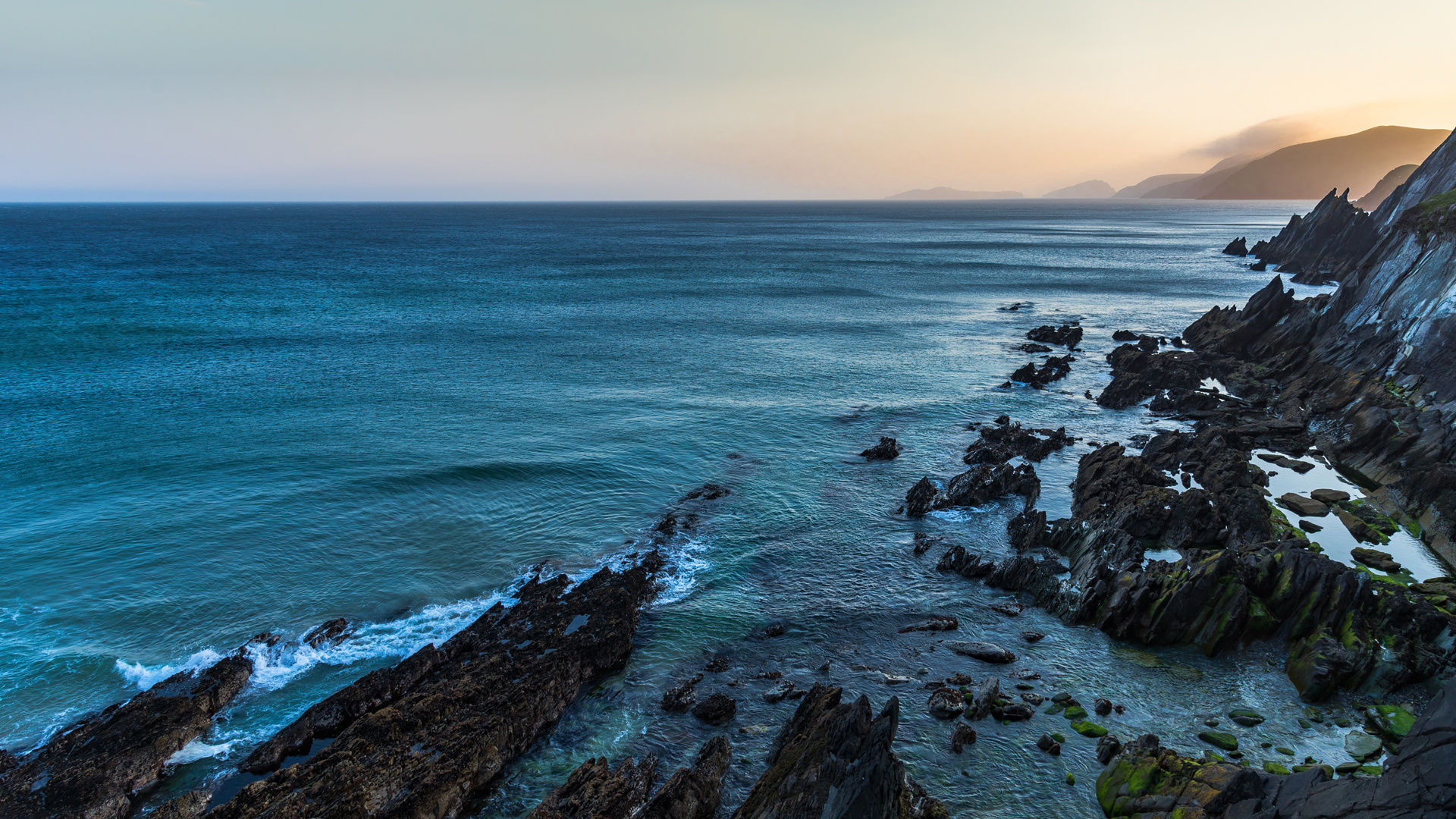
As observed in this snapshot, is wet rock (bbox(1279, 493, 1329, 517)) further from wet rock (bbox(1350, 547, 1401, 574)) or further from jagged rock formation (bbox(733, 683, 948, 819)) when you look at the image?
jagged rock formation (bbox(733, 683, 948, 819))

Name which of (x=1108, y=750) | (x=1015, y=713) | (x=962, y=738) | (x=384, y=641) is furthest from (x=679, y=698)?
(x=1108, y=750)

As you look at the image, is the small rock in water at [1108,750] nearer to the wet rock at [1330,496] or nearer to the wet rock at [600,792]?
the wet rock at [600,792]

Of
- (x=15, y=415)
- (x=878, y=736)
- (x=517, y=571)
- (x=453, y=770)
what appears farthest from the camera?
(x=15, y=415)

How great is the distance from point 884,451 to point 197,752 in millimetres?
37122

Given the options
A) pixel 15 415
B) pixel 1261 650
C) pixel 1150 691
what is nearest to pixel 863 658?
pixel 1150 691

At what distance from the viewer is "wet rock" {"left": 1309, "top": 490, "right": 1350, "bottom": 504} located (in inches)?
1404

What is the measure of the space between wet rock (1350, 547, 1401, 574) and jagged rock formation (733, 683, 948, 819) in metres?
24.8

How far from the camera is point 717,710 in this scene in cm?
2295

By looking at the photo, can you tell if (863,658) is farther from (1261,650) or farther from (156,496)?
(156,496)

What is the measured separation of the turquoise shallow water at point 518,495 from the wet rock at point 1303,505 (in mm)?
10593

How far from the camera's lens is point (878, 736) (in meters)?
16.5

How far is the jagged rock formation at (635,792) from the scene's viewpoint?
18.2 m

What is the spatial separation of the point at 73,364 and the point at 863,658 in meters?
80.4

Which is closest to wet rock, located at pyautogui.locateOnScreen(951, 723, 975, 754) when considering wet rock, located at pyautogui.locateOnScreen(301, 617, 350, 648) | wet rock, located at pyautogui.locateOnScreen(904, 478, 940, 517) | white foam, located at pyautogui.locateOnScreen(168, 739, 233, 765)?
wet rock, located at pyautogui.locateOnScreen(904, 478, 940, 517)
